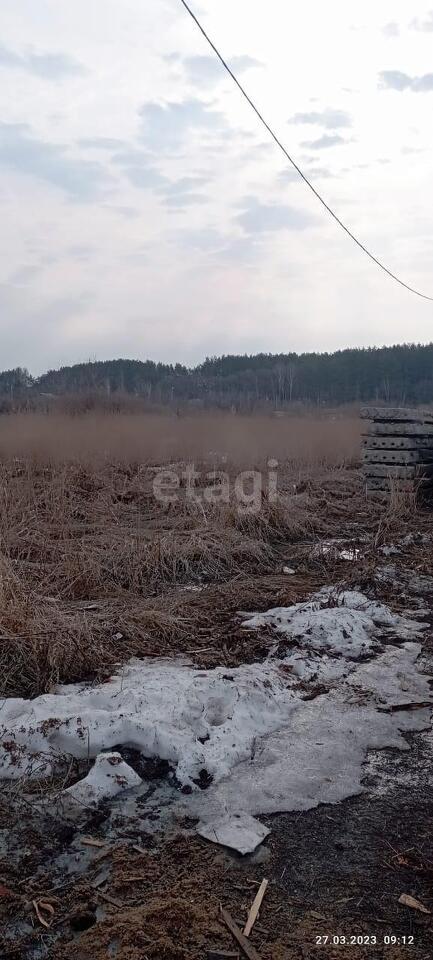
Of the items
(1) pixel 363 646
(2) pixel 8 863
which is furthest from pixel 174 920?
(1) pixel 363 646

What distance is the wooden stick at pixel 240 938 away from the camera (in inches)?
65.5

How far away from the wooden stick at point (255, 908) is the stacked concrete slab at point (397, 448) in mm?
→ 6804

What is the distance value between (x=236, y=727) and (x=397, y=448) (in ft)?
20.7

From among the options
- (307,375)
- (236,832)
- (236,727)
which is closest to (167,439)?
(236,727)

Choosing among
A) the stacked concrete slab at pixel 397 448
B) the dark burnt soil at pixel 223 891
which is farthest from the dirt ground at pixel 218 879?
the stacked concrete slab at pixel 397 448

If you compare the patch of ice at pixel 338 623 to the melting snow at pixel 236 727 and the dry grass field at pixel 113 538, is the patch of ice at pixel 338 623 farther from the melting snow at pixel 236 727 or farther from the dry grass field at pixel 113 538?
the dry grass field at pixel 113 538

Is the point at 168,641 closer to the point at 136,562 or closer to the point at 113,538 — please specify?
the point at 136,562

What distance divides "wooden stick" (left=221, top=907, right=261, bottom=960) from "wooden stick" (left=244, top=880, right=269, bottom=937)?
2 cm

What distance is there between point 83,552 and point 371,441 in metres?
4.81

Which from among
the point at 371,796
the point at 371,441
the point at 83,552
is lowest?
the point at 371,796

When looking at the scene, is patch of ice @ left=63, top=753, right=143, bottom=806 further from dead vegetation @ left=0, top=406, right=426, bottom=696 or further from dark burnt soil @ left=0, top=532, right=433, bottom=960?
dead vegetation @ left=0, top=406, right=426, bottom=696

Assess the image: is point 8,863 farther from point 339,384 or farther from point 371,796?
point 339,384

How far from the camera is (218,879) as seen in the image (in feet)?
6.40

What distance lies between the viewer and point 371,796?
95.0 inches
